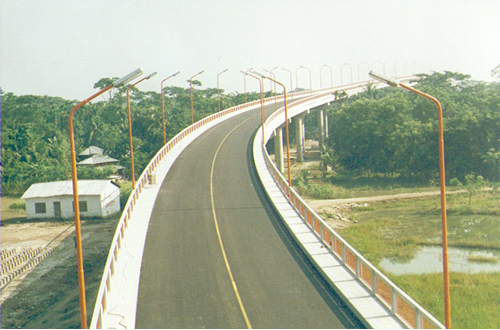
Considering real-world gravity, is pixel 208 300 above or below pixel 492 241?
above

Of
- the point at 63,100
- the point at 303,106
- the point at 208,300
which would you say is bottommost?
the point at 208,300

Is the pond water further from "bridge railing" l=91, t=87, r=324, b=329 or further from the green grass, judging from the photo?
"bridge railing" l=91, t=87, r=324, b=329

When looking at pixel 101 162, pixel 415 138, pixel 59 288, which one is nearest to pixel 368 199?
pixel 415 138

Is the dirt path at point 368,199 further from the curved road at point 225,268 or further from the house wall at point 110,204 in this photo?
the house wall at point 110,204

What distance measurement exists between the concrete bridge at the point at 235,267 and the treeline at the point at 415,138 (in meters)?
32.3

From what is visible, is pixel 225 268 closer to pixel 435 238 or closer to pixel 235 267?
pixel 235 267

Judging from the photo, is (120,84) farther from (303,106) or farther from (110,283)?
(303,106)

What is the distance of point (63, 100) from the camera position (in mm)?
147000

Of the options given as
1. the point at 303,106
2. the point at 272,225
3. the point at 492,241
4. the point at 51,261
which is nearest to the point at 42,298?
the point at 51,261

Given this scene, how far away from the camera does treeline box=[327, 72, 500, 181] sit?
64.0m

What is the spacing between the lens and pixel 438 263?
34438 millimetres

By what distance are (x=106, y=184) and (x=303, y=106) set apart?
1803 inches

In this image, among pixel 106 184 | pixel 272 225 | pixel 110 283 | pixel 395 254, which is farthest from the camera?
pixel 106 184

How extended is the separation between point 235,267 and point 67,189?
32.9m
